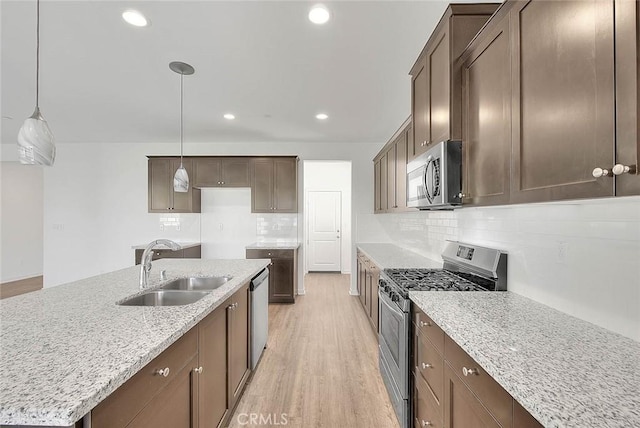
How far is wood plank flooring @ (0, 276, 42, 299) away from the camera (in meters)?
5.50

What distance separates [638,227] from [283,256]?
406 centimetres

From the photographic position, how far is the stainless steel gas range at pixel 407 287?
1.79 m

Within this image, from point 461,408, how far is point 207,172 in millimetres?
4757

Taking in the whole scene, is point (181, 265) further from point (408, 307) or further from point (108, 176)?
point (108, 176)

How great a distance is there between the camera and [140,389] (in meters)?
0.98

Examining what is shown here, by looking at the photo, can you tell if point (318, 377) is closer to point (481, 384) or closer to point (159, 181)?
point (481, 384)

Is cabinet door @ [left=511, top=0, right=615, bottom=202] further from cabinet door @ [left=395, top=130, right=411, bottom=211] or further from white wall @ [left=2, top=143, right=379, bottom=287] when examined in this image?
white wall @ [left=2, top=143, right=379, bottom=287]

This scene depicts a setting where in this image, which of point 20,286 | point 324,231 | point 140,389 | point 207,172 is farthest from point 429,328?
point 20,286

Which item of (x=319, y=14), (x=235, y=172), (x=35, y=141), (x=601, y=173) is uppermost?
(x=319, y=14)

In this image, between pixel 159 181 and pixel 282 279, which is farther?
pixel 159 181

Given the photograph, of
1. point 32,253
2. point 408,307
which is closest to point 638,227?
point 408,307

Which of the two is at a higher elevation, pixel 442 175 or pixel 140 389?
pixel 442 175

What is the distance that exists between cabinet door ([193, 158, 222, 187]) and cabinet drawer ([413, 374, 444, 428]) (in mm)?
4265

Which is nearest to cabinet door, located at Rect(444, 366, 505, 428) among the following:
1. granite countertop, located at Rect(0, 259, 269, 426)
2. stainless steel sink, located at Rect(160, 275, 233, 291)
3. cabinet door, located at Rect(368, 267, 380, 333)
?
granite countertop, located at Rect(0, 259, 269, 426)
